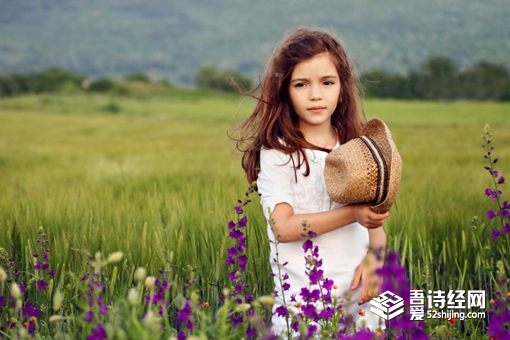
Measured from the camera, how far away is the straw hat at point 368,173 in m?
2.16

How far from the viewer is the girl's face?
243cm

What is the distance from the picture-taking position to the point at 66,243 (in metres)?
2.77

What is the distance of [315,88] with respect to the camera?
243 cm

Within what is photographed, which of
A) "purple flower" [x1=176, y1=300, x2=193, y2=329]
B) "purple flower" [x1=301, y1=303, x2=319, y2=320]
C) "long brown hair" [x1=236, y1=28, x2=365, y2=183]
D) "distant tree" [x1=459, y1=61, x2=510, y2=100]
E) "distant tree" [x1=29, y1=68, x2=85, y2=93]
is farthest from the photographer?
"distant tree" [x1=29, y1=68, x2=85, y2=93]

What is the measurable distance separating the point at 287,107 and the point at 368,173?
50cm

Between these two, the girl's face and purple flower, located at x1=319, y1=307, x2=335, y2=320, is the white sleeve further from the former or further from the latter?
purple flower, located at x1=319, y1=307, x2=335, y2=320

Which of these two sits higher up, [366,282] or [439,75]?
[366,282]

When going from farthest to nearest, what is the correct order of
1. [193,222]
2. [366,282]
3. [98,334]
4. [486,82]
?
[486,82] < [193,222] < [366,282] < [98,334]

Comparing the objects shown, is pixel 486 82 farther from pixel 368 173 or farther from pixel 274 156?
pixel 368 173

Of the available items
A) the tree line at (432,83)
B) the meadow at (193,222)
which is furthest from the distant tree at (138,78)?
the meadow at (193,222)

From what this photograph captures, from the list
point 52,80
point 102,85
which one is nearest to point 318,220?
point 102,85

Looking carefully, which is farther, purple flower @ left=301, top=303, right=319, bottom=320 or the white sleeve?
the white sleeve

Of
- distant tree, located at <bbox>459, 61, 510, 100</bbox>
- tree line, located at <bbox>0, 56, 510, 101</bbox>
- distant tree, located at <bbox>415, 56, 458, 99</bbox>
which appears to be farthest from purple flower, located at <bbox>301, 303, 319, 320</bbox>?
distant tree, located at <bbox>415, 56, 458, 99</bbox>

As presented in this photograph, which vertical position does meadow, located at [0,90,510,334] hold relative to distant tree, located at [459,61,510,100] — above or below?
above
